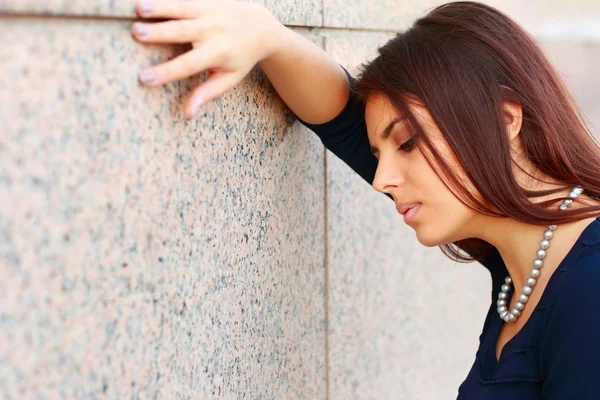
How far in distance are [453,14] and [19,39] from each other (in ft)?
4.90

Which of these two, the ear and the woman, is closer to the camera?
the woman

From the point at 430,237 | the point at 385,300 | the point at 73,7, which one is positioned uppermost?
the point at 73,7

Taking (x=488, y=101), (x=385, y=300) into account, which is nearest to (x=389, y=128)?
(x=488, y=101)

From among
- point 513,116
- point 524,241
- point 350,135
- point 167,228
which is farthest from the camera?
point 350,135

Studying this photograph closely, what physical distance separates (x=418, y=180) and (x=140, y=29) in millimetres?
1013

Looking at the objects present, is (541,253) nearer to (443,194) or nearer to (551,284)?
(551,284)

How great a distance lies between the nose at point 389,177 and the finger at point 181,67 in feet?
2.40

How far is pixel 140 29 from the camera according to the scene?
135cm

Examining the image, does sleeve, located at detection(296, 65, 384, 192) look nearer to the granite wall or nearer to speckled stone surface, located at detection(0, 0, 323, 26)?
the granite wall

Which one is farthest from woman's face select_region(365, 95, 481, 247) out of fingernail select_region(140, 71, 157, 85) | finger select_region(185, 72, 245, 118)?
fingernail select_region(140, 71, 157, 85)

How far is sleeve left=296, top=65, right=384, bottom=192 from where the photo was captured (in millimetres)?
2342

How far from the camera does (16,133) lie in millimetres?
1077

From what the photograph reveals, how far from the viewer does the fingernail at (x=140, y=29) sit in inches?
53.2

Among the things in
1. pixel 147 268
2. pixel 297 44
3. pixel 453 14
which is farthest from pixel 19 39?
pixel 453 14
